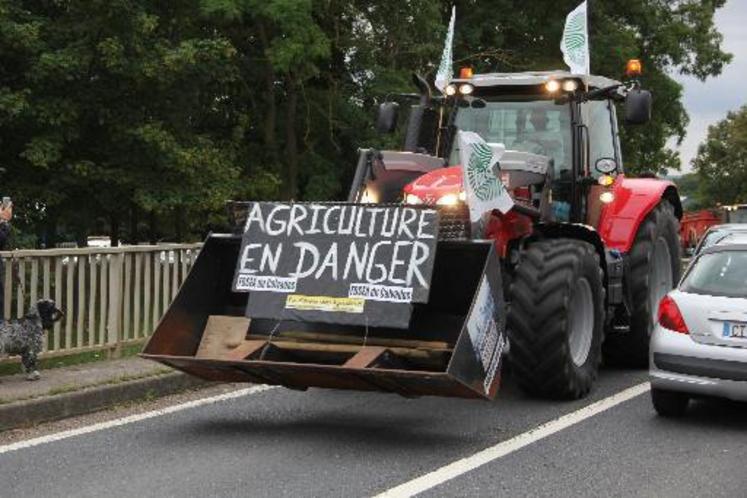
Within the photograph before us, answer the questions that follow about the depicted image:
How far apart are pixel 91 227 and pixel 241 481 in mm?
13711

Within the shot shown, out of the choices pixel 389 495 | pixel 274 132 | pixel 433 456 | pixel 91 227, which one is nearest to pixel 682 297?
pixel 433 456

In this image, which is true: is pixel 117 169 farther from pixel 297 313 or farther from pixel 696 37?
pixel 696 37

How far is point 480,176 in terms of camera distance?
24.2 ft

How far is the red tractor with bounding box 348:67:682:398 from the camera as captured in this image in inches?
308

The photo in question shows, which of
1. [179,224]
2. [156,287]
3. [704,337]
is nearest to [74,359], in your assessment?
[156,287]

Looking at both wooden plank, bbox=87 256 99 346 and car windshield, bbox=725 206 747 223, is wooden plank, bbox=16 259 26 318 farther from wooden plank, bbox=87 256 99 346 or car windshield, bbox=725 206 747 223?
car windshield, bbox=725 206 747 223

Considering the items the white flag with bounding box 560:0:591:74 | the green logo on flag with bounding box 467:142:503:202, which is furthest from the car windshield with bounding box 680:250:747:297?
the white flag with bounding box 560:0:591:74

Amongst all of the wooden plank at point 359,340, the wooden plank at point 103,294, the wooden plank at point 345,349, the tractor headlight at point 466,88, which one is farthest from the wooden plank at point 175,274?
the wooden plank at point 345,349

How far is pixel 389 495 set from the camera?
5.59 meters

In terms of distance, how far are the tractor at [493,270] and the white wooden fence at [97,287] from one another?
6.25 feet

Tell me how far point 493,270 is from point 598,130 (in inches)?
146

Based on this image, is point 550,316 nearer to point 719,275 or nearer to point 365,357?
point 719,275

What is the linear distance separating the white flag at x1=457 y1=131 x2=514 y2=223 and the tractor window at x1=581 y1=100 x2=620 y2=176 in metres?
2.58

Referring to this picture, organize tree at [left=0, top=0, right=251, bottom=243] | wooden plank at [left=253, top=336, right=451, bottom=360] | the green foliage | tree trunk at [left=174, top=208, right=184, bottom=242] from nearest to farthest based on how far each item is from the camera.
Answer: wooden plank at [left=253, top=336, right=451, bottom=360] < tree at [left=0, top=0, right=251, bottom=243] < the green foliage < tree trunk at [left=174, top=208, right=184, bottom=242]
